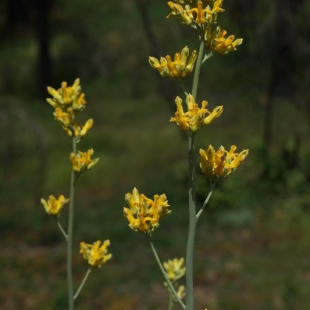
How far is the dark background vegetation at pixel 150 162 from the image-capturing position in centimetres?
962

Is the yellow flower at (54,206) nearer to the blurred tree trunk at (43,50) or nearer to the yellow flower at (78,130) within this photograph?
the yellow flower at (78,130)

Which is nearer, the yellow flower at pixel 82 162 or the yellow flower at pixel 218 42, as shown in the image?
the yellow flower at pixel 218 42


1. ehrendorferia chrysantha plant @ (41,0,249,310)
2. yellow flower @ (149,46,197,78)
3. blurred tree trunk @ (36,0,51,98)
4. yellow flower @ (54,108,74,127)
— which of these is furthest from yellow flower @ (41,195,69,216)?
blurred tree trunk @ (36,0,51,98)

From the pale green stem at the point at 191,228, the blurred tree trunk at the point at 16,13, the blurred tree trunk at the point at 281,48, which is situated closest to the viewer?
the pale green stem at the point at 191,228

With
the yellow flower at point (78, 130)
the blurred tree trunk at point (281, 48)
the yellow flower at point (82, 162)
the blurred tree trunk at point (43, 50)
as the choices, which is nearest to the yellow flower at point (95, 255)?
the yellow flower at point (82, 162)

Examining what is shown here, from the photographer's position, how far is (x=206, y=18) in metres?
1.78

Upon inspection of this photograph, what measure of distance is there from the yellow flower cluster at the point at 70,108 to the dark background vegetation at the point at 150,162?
624 centimetres

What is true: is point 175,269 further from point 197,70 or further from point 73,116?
point 197,70

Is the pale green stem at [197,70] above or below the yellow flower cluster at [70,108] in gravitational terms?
below

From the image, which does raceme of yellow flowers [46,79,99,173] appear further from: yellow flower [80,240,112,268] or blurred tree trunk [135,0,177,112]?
blurred tree trunk [135,0,177,112]

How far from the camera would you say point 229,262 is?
1031 cm

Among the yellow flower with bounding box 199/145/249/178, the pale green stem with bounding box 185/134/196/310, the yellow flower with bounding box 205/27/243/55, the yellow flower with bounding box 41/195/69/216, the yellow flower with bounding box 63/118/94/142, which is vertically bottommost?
the pale green stem with bounding box 185/134/196/310

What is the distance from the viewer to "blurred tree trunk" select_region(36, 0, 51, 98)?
883 inches

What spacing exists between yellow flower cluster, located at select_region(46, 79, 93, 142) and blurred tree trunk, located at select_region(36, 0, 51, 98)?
67.0 ft
